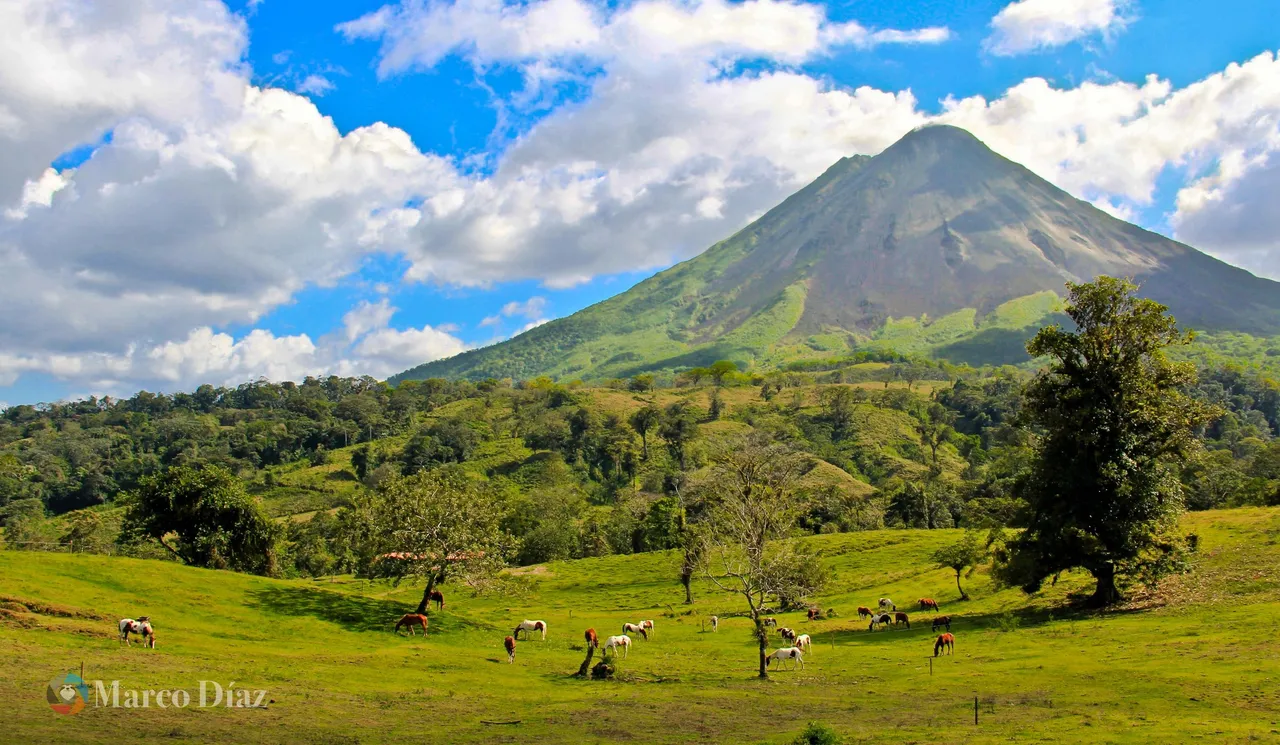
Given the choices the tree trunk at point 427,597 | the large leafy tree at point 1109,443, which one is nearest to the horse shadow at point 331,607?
the tree trunk at point 427,597

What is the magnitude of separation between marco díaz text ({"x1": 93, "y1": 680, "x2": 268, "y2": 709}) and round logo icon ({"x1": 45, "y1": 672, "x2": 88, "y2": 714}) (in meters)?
0.34

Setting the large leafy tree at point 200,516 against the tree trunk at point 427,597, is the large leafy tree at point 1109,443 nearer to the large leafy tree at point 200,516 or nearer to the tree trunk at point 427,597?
the tree trunk at point 427,597

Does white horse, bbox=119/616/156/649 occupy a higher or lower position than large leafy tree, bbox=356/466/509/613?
Result: lower

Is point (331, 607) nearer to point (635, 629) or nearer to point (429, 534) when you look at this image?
point (429, 534)

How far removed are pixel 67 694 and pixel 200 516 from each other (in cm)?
4251

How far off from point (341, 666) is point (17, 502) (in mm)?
144904

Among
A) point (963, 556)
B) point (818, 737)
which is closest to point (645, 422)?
point (963, 556)

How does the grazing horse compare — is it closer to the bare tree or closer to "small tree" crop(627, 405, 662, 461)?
the bare tree

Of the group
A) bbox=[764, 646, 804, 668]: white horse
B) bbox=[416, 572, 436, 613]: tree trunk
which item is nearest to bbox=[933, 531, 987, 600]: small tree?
bbox=[764, 646, 804, 668]: white horse

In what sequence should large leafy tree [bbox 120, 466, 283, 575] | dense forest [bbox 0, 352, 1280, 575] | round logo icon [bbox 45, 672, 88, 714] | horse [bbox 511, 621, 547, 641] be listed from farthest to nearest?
dense forest [bbox 0, 352, 1280, 575] → large leafy tree [bbox 120, 466, 283, 575] → horse [bbox 511, 621, 547, 641] → round logo icon [bbox 45, 672, 88, 714]

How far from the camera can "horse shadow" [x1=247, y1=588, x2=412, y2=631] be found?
38531 mm

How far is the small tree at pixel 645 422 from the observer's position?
17162cm

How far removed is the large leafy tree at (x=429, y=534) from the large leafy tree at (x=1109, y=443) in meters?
28.8

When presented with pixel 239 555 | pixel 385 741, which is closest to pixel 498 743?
pixel 385 741
